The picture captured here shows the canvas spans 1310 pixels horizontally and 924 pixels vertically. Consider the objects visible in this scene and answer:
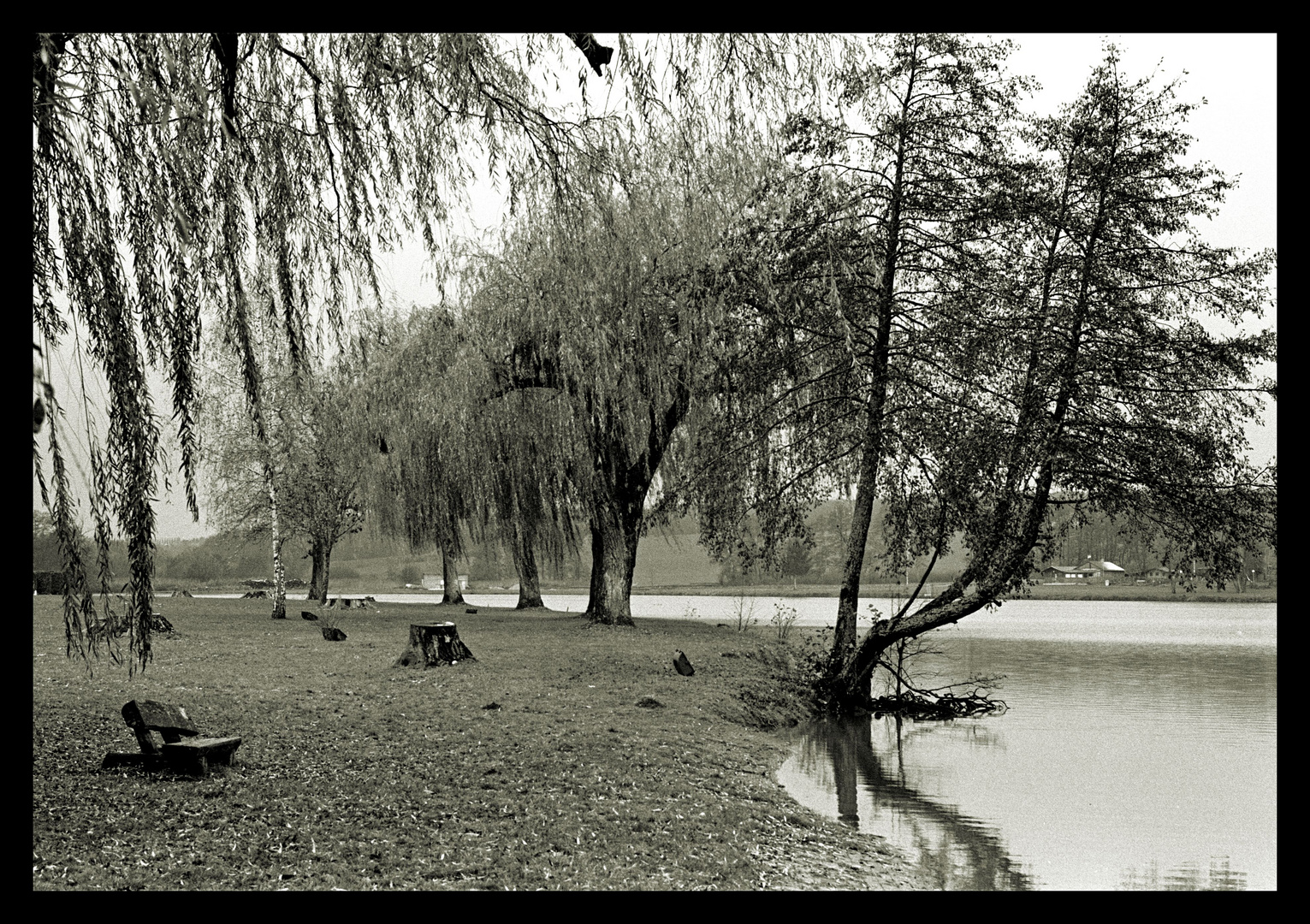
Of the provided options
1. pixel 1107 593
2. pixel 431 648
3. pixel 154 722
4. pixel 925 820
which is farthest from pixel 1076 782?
pixel 1107 593

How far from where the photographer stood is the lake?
23.9 feet

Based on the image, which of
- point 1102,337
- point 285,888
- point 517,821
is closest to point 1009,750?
point 1102,337

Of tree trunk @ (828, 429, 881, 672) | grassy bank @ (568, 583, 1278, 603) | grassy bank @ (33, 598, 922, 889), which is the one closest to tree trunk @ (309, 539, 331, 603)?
grassy bank @ (33, 598, 922, 889)

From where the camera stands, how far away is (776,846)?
259 inches

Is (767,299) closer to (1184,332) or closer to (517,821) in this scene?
(1184,332)

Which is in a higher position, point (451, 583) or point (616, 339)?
point (616, 339)

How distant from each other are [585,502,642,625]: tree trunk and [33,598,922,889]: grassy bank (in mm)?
7375

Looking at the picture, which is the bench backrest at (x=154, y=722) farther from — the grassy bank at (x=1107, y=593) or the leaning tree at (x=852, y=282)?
the grassy bank at (x=1107, y=593)

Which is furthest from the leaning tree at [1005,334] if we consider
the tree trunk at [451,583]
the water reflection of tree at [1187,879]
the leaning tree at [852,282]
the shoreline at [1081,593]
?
the shoreline at [1081,593]

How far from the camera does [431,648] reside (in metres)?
14.3

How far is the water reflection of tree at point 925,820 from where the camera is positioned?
6809 mm

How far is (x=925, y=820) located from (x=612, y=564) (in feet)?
47.8

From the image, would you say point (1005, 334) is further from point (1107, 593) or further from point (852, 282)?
point (1107, 593)

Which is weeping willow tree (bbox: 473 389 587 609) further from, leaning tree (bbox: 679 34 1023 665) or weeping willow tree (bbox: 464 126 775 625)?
leaning tree (bbox: 679 34 1023 665)
